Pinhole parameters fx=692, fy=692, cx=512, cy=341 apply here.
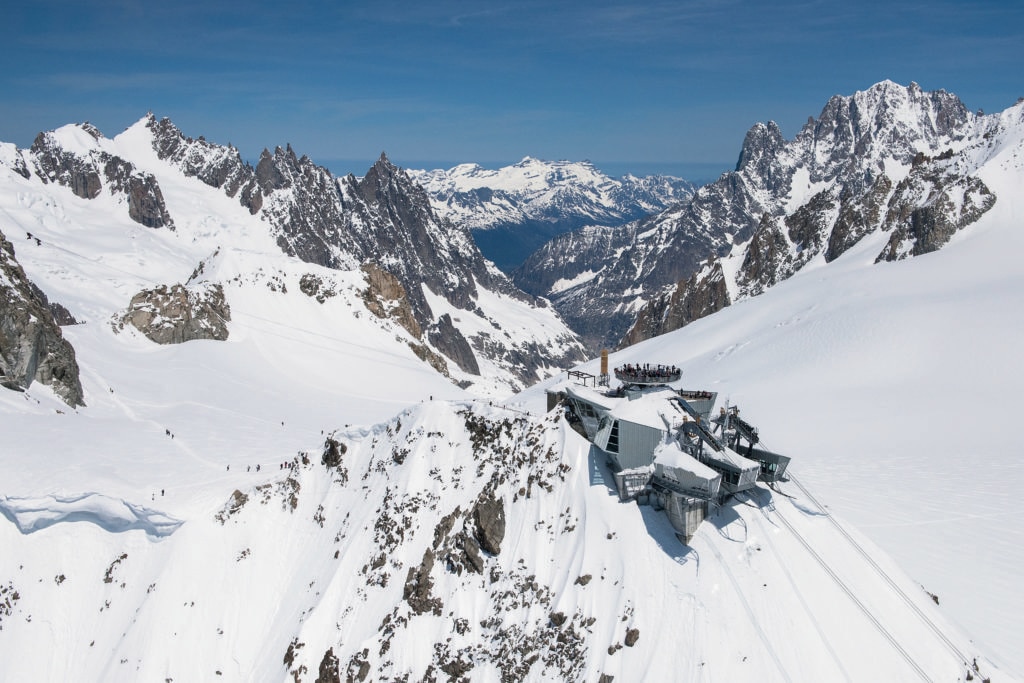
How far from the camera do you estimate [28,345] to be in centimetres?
Result: 4944

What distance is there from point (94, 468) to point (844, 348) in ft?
181

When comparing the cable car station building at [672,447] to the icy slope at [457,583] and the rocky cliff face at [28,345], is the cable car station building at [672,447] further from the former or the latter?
the rocky cliff face at [28,345]

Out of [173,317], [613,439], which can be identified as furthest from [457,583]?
[173,317]

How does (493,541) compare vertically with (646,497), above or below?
below

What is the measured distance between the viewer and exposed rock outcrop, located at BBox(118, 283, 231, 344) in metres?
76.3

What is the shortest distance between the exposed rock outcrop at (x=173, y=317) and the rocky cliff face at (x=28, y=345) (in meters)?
21.9

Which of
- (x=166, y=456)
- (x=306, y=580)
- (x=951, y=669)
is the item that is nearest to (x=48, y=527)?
(x=166, y=456)

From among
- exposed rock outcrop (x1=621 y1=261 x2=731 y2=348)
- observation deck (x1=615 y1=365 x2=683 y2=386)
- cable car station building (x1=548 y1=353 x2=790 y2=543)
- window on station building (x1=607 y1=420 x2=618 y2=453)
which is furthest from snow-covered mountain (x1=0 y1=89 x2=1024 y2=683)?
exposed rock outcrop (x1=621 y1=261 x2=731 y2=348)

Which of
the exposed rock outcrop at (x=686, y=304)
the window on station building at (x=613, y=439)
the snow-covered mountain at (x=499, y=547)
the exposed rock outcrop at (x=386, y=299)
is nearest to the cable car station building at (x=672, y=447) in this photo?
the window on station building at (x=613, y=439)

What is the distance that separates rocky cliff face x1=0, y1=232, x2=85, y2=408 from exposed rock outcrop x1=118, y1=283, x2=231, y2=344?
2189 cm

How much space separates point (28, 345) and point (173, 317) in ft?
91.3

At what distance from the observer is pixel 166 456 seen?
4425cm

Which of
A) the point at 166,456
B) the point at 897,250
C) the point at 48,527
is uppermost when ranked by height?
the point at 897,250

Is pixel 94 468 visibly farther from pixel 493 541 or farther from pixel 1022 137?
pixel 1022 137
